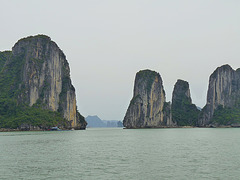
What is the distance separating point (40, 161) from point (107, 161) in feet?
30.7

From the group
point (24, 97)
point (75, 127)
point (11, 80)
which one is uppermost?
point (11, 80)

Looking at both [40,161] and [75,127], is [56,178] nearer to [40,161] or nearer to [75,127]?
[40,161]

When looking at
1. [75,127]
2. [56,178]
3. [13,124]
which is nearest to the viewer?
[56,178]

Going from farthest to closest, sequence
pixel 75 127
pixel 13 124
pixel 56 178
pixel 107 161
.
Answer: pixel 75 127 < pixel 13 124 < pixel 107 161 < pixel 56 178

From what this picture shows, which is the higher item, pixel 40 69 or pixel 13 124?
pixel 40 69

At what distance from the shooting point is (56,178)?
28.5m

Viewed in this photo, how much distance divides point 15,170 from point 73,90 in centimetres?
16745

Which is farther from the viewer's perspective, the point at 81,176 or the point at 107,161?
the point at 107,161

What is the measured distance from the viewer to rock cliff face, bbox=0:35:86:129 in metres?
175

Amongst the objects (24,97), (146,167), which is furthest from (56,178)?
(24,97)

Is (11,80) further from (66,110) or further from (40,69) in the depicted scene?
(66,110)

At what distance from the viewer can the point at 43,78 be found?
184125mm

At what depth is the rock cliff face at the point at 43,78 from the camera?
175 metres

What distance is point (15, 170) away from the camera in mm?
32906
